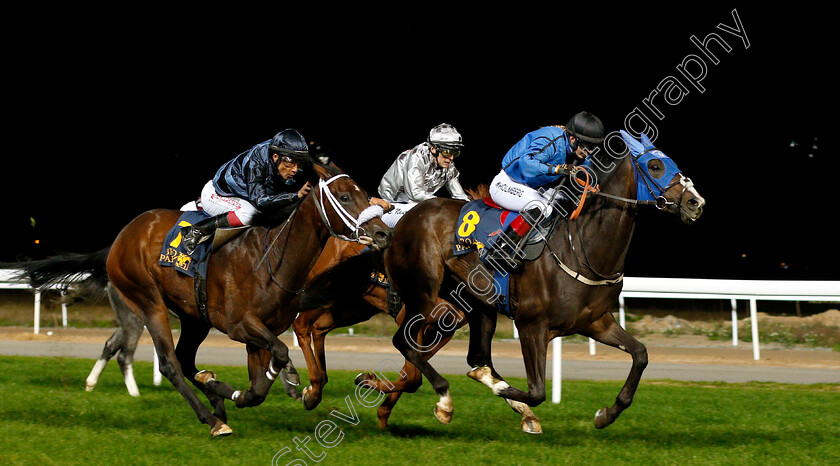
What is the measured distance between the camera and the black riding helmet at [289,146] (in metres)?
5.46

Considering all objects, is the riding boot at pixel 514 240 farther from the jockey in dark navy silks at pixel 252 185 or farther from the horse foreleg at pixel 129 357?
the horse foreleg at pixel 129 357

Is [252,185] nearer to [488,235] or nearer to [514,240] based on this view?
[488,235]

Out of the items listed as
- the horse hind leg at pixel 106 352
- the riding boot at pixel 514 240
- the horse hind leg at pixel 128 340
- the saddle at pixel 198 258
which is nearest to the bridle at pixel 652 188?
the riding boot at pixel 514 240

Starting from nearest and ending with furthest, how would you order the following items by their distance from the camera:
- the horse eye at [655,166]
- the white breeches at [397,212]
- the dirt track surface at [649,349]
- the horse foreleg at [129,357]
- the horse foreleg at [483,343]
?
1. the horse eye at [655,166]
2. the horse foreleg at [483,343]
3. the white breeches at [397,212]
4. the horse foreleg at [129,357]
5. the dirt track surface at [649,349]

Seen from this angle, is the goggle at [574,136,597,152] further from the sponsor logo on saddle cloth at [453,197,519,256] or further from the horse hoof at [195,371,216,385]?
the horse hoof at [195,371,216,385]

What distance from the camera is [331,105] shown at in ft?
47.4

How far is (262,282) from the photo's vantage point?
17.9 feet

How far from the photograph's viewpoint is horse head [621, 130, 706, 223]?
4.94 metres

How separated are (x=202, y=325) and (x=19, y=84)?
403 inches

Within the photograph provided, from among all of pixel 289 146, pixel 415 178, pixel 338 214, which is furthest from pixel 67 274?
pixel 338 214

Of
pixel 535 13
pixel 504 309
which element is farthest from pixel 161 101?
pixel 504 309

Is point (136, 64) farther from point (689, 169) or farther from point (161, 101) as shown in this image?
point (689, 169)

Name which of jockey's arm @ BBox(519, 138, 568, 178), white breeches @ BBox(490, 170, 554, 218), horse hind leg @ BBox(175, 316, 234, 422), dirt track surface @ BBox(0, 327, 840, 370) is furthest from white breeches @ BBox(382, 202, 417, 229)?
dirt track surface @ BBox(0, 327, 840, 370)

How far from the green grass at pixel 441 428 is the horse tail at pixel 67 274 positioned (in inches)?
32.9
